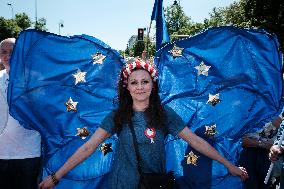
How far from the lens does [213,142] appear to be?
390cm

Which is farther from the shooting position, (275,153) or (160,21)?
(160,21)

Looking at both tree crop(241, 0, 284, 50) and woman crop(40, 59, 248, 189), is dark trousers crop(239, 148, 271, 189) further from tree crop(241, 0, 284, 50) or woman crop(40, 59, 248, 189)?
tree crop(241, 0, 284, 50)

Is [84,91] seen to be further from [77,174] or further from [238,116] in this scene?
[238,116]

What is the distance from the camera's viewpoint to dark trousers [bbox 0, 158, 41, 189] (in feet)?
12.5

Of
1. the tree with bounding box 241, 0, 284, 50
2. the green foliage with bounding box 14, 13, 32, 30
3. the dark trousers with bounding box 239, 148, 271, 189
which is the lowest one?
the dark trousers with bounding box 239, 148, 271, 189

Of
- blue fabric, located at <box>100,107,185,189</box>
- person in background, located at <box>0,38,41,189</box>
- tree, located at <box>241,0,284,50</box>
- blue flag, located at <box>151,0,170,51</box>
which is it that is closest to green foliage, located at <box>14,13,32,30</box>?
tree, located at <box>241,0,284,50</box>

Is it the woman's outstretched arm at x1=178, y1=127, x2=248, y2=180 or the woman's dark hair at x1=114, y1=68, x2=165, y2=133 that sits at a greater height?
the woman's dark hair at x1=114, y1=68, x2=165, y2=133

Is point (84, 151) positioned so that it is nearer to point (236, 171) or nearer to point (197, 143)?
point (197, 143)

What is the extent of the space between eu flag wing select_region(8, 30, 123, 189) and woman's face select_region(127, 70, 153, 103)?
64cm

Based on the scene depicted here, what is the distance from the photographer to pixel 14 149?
3.79 meters

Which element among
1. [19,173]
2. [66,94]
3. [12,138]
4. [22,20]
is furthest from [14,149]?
[22,20]

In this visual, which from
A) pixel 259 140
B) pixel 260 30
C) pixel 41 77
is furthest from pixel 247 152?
pixel 41 77

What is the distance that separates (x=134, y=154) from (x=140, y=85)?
0.58 metres

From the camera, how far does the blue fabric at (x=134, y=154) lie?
10.1 feet
